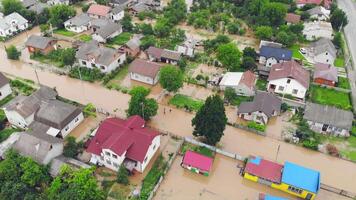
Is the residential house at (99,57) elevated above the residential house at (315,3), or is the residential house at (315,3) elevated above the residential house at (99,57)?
the residential house at (315,3)

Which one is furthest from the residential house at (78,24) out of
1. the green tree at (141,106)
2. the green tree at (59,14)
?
the green tree at (141,106)

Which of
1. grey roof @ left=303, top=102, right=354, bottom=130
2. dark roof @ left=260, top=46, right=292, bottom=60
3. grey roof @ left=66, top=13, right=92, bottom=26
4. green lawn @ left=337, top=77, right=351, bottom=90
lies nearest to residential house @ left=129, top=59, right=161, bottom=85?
dark roof @ left=260, top=46, right=292, bottom=60

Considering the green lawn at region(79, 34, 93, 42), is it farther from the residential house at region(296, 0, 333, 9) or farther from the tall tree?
the residential house at region(296, 0, 333, 9)

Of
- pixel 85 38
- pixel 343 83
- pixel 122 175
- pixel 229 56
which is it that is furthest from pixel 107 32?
pixel 343 83

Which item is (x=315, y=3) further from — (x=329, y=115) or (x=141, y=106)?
(x=141, y=106)

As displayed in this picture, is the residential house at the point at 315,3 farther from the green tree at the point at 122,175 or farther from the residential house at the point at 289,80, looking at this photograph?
the green tree at the point at 122,175

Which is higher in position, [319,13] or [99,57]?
[319,13]
